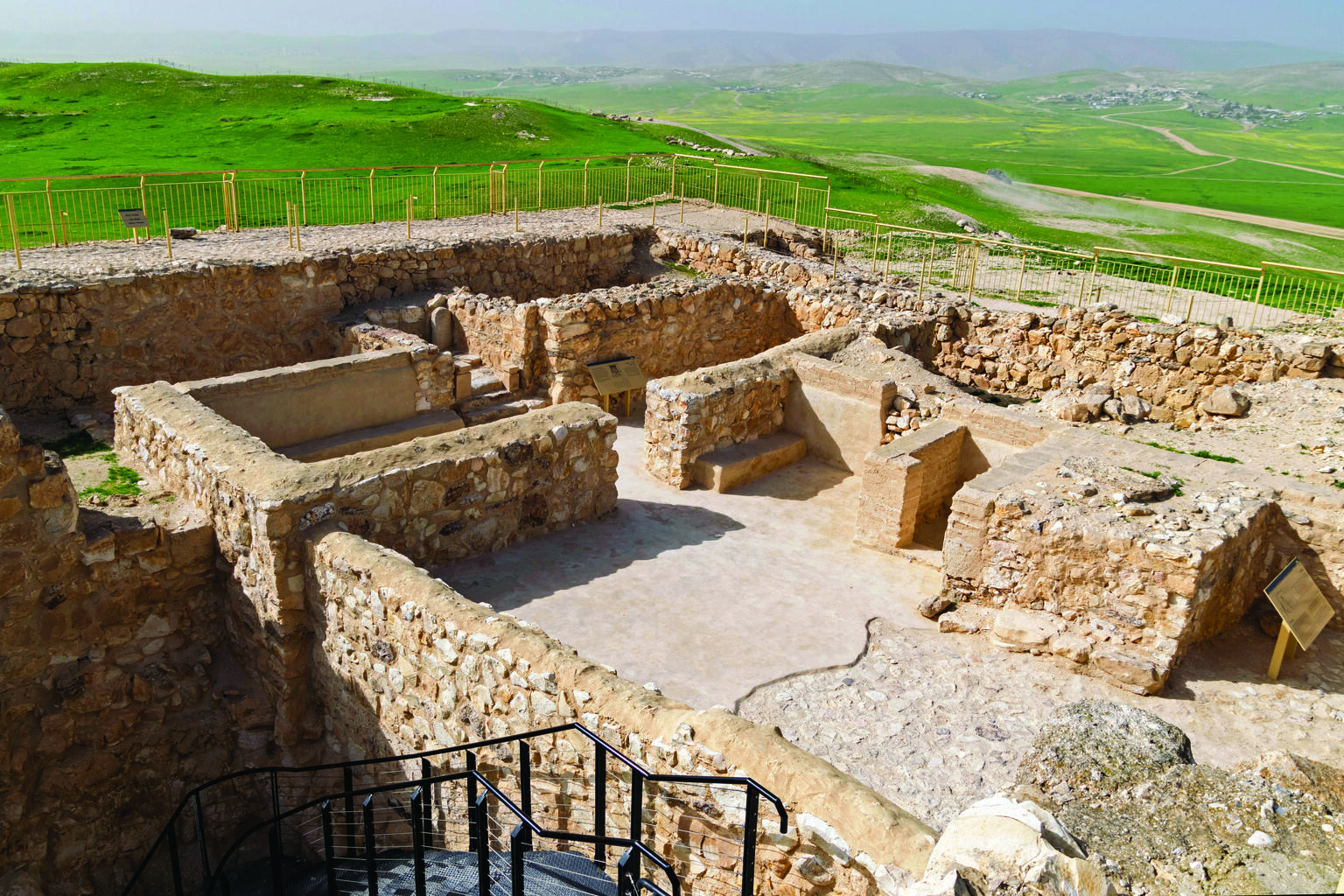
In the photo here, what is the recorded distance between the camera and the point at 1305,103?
176250mm

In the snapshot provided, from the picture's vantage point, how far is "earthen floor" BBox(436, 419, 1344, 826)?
302 inches

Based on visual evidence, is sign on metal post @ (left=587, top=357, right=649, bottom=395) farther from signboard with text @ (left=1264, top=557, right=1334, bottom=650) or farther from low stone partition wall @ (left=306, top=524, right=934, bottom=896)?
signboard with text @ (left=1264, top=557, right=1334, bottom=650)

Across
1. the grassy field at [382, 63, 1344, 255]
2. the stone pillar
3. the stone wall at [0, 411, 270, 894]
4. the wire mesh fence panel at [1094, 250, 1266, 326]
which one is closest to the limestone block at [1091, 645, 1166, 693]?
the stone wall at [0, 411, 270, 894]

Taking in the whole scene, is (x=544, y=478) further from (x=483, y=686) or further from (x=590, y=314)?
(x=590, y=314)

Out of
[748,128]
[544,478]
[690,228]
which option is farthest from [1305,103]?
[544,478]

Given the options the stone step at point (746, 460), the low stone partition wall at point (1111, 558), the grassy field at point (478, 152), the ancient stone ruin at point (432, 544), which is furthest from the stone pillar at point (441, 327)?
the low stone partition wall at point (1111, 558)

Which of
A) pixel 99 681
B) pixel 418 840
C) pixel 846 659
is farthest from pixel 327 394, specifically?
pixel 418 840

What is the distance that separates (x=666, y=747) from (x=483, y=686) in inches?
69.3

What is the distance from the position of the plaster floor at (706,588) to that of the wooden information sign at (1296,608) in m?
2.85

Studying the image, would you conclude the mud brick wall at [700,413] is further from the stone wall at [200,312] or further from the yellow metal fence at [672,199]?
the yellow metal fence at [672,199]

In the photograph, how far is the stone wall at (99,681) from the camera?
8.30 m

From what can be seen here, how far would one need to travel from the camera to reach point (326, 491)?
846cm

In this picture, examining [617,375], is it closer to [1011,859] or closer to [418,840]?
[418,840]

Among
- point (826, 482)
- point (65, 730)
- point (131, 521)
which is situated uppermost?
point (131, 521)
